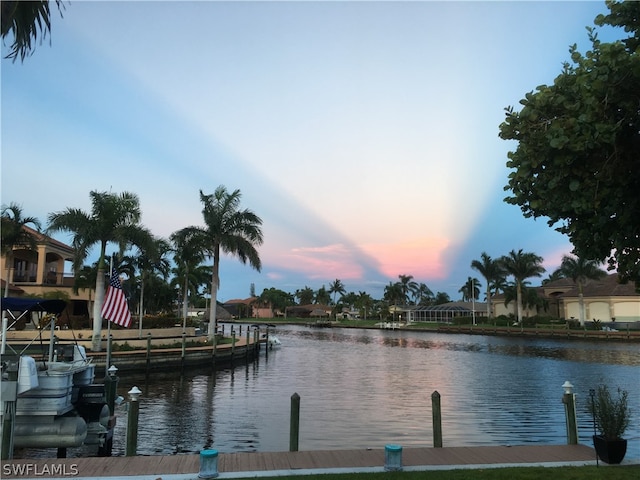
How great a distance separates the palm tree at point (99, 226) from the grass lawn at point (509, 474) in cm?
2528

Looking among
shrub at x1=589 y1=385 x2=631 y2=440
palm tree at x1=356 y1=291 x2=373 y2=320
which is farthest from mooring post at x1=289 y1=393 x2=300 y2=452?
palm tree at x1=356 y1=291 x2=373 y2=320

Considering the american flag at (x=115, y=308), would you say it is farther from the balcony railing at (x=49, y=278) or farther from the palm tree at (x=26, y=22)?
the balcony railing at (x=49, y=278)

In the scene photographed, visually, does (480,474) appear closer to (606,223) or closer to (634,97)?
(606,223)

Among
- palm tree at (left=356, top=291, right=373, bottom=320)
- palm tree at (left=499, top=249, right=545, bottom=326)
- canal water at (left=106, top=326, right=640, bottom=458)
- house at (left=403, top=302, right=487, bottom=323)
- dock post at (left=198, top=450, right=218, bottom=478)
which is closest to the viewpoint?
dock post at (left=198, top=450, right=218, bottom=478)

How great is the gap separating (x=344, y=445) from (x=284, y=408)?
6534 millimetres

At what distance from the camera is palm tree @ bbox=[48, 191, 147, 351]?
29719mm

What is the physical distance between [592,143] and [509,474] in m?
5.76

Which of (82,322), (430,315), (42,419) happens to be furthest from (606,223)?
(430,315)

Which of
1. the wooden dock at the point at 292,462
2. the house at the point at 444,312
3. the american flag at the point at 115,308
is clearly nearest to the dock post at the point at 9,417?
the wooden dock at the point at 292,462

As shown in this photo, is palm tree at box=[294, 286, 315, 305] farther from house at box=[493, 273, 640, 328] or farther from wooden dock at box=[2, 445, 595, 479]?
wooden dock at box=[2, 445, 595, 479]

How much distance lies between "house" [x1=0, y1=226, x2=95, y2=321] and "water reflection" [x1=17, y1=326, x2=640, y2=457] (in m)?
20.5

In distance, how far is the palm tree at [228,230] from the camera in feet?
130

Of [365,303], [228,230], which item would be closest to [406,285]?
[365,303]

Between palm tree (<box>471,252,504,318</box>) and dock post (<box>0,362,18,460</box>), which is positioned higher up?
palm tree (<box>471,252,504,318</box>)
